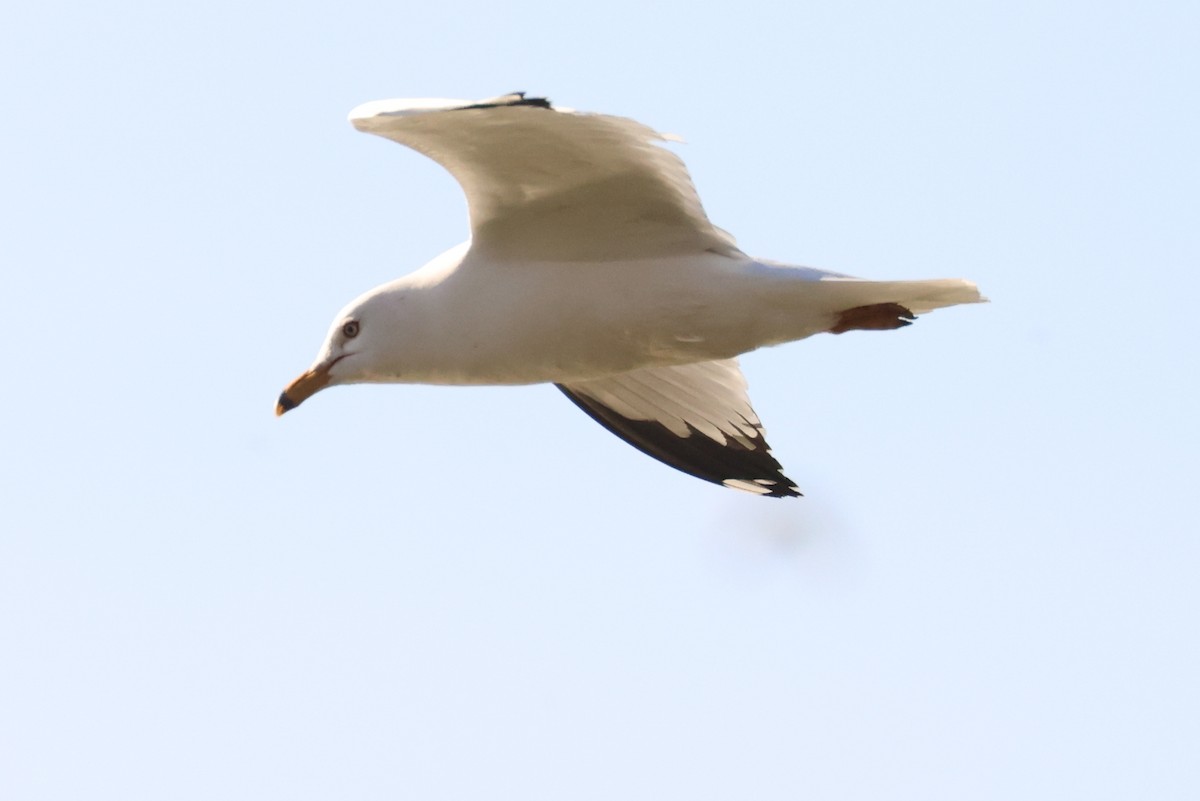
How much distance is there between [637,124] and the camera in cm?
738

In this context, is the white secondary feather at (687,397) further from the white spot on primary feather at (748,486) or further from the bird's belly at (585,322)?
the bird's belly at (585,322)

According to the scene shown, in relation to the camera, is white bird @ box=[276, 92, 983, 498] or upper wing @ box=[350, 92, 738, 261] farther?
white bird @ box=[276, 92, 983, 498]

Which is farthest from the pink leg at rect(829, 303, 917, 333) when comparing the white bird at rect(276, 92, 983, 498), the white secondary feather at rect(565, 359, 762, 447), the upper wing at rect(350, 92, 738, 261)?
the white secondary feather at rect(565, 359, 762, 447)

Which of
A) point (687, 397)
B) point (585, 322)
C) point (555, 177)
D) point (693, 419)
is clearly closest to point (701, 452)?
point (693, 419)

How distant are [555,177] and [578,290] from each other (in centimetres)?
49

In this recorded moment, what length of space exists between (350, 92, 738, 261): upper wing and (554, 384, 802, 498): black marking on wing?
1.62 m

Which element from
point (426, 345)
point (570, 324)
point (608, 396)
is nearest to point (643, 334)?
point (570, 324)

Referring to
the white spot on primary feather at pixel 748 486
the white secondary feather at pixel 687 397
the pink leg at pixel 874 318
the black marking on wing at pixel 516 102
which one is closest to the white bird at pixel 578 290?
the pink leg at pixel 874 318

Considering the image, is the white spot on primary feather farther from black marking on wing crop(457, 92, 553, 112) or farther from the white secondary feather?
black marking on wing crop(457, 92, 553, 112)

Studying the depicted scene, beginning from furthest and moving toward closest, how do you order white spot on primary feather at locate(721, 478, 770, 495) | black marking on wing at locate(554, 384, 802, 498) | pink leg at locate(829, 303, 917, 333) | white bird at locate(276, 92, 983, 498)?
white spot on primary feather at locate(721, 478, 770, 495)
black marking on wing at locate(554, 384, 802, 498)
pink leg at locate(829, 303, 917, 333)
white bird at locate(276, 92, 983, 498)

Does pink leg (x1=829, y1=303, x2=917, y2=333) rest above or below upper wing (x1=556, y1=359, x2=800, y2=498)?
above

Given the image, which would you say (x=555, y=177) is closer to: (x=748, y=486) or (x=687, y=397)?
(x=687, y=397)

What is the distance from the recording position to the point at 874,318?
7980 mm

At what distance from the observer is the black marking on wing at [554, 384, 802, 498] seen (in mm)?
9719
